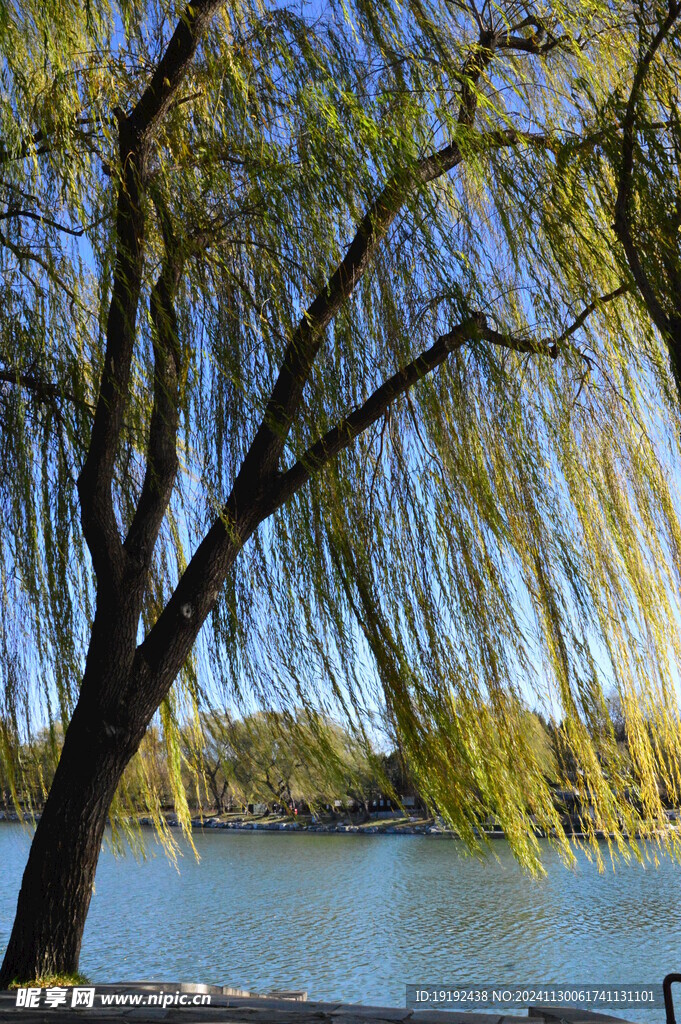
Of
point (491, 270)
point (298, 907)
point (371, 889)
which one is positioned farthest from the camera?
point (371, 889)

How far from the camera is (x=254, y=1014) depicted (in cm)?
206

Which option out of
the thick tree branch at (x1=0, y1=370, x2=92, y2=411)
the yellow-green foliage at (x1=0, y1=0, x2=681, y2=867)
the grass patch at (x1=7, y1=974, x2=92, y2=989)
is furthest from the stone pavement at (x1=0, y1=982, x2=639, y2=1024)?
the thick tree branch at (x1=0, y1=370, x2=92, y2=411)

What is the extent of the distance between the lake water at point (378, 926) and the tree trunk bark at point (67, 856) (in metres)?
1.51

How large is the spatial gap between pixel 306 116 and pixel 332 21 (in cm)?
49

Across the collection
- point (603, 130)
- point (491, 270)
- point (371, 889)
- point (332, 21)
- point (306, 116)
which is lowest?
point (371, 889)

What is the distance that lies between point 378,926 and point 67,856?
6.46 m

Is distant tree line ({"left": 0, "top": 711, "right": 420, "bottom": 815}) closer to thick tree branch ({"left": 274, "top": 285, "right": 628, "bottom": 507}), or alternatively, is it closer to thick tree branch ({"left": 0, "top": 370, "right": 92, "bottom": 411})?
thick tree branch ({"left": 274, "top": 285, "right": 628, "bottom": 507})

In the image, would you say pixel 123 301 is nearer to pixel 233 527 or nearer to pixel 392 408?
pixel 233 527

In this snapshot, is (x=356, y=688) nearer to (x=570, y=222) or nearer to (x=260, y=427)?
(x=260, y=427)

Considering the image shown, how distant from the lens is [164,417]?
256 centimetres

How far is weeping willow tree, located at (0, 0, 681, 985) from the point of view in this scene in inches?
87.3

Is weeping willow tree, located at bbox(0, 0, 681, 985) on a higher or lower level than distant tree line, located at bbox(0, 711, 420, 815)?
higher

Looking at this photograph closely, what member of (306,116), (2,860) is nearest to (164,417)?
(306,116)

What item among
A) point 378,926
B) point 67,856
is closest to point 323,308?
point 67,856
